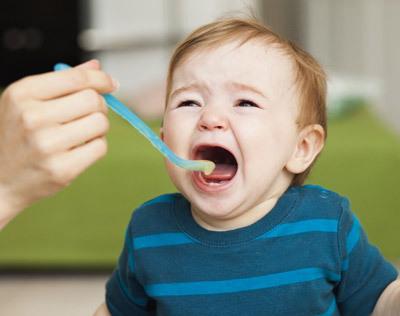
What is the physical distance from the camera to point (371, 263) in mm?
1107

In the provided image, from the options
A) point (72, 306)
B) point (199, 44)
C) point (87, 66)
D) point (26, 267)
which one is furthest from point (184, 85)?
point (26, 267)

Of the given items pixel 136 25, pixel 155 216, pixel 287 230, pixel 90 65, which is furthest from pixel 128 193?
pixel 136 25

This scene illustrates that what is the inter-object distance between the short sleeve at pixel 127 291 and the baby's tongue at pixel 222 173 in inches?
7.3

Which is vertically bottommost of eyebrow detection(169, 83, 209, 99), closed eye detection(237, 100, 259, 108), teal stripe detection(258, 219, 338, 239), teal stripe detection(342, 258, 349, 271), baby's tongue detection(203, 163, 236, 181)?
teal stripe detection(342, 258, 349, 271)

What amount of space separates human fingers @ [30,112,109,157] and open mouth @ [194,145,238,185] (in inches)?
7.8

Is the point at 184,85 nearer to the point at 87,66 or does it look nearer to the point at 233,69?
the point at 233,69

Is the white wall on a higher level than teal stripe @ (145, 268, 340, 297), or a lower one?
lower

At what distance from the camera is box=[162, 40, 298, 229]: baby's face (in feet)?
3.43

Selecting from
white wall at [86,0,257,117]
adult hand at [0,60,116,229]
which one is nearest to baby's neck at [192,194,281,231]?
adult hand at [0,60,116,229]

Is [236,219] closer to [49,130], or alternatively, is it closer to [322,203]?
[322,203]

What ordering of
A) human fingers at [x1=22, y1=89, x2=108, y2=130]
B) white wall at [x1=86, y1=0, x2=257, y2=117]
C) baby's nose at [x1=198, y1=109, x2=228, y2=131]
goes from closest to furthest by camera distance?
human fingers at [x1=22, y1=89, x2=108, y2=130] < baby's nose at [x1=198, y1=109, x2=228, y2=131] < white wall at [x1=86, y1=0, x2=257, y2=117]

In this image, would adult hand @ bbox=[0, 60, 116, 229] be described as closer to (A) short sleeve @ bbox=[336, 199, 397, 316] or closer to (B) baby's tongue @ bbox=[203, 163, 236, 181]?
(B) baby's tongue @ bbox=[203, 163, 236, 181]

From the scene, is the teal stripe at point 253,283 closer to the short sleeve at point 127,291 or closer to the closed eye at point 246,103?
the short sleeve at point 127,291

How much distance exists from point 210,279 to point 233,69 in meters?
0.30
